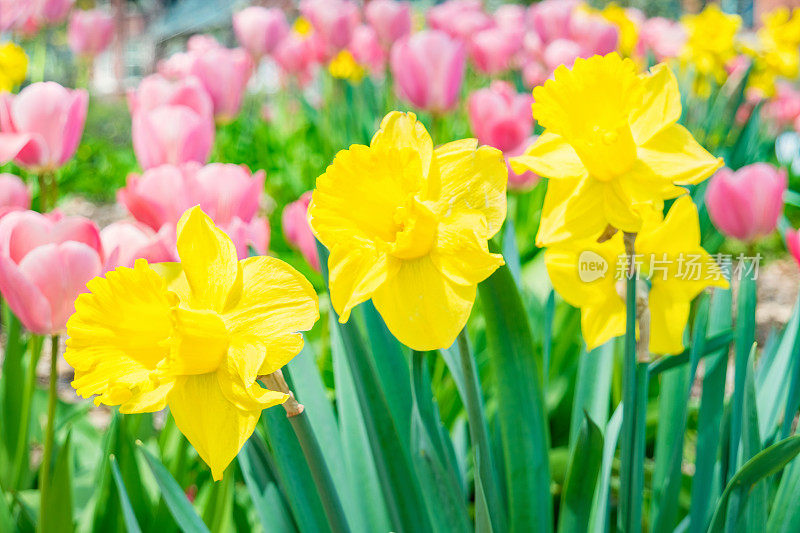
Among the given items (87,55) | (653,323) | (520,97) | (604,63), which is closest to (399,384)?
(653,323)

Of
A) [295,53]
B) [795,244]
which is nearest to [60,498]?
[795,244]

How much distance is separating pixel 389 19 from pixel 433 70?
1021 mm

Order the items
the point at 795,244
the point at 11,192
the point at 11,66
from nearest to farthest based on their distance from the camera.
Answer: the point at 795,244 → the point at 11,192 → the point at 11,66

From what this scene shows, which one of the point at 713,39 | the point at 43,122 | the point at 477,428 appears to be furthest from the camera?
the point at 713,39

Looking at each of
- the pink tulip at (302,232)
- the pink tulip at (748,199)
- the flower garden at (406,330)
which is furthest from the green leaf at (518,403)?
the pink tulip at (748,199)

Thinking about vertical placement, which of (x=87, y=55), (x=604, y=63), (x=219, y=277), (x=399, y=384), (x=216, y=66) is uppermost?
(x=604, y=63)

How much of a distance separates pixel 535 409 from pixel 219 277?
414 millimetres

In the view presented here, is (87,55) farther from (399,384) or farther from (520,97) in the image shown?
(399,384)

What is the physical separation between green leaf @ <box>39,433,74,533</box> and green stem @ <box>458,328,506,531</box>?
1.71 feet

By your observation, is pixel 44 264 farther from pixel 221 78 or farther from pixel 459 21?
pixel 459 21

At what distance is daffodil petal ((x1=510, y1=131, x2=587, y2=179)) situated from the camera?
59 centimetres

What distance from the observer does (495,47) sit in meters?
2.83

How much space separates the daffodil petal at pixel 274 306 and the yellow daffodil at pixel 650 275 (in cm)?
27

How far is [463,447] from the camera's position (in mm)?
1158
